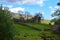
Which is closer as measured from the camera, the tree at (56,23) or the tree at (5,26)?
the tree at (5,26)

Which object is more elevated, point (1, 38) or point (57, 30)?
point (1, 38)

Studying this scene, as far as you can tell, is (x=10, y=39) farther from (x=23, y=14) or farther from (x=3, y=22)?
(x=23, y=14)

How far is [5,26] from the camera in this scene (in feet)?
41.9

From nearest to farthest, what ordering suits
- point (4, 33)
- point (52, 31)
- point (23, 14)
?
point (4, 33) → point (52, 31) → point (23, 14)

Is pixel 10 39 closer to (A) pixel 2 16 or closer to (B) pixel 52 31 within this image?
(A) pixel 2 16

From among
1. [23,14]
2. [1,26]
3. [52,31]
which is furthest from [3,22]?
[23,14]

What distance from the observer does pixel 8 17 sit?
1322 cm

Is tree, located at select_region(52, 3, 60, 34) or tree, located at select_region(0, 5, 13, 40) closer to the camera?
tree, located at select_region(0, 5, 13, 40)

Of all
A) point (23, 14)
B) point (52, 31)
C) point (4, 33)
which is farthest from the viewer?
point (23, 14)

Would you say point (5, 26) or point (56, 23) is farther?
point (56, 23)

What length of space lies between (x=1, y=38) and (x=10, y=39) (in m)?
0.50

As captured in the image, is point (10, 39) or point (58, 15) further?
point (58, 15)

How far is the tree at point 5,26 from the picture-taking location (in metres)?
12.8

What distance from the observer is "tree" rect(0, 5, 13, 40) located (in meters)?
12.8
